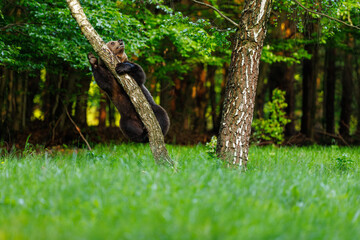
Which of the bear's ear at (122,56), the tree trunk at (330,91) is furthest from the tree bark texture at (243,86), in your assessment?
the tree trunk at (330,91)

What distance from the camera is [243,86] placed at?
5.44 metres

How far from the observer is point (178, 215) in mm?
2721

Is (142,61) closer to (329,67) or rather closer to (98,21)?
(98,21)

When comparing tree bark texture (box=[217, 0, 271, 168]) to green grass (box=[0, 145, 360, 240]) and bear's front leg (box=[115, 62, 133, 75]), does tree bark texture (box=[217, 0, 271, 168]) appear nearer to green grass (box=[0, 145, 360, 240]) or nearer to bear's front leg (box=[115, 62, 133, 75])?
green grass (box=[0, 145, 360, 240])

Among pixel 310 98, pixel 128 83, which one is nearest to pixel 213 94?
pixel 310 98

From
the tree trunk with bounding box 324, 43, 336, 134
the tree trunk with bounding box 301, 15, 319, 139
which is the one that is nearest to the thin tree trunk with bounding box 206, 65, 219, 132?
the tree trunk with bounding box 301, 15, 319, 139

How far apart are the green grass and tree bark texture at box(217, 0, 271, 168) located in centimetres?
114

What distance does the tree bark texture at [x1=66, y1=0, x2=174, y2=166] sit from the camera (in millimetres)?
4957

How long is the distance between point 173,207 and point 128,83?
265 centimetres

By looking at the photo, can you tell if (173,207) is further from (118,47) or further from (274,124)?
(274,124)

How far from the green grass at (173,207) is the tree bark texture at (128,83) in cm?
99

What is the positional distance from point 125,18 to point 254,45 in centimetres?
391

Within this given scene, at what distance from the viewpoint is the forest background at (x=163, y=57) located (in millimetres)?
7734

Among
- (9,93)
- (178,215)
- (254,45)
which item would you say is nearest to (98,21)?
(254,45)
